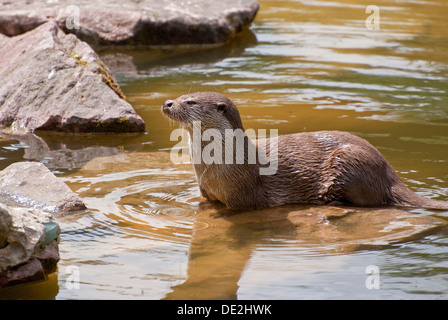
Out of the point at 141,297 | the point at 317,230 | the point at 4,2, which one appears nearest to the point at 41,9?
the point at 4,2

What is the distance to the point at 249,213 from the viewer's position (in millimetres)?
5051

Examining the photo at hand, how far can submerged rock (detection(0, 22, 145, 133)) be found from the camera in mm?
6852

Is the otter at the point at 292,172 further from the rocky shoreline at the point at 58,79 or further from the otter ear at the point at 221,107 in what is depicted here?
the rocky shoreline at the point at 58,79

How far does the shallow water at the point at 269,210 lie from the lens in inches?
151

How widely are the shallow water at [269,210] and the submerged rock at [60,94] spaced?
167 mm

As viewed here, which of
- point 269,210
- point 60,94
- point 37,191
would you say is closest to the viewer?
point 37,191

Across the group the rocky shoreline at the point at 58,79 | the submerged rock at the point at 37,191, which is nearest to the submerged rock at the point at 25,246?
the rocky shoreline at the point at 58,79

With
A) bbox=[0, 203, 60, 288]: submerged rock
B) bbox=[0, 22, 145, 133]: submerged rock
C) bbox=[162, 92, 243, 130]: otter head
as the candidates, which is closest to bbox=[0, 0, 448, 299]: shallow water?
bbox=[0, 203, 60, 288]: submerged rock

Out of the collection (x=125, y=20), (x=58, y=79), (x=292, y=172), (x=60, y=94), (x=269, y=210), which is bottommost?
(x=269, y=210)

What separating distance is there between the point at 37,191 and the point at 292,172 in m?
1.65

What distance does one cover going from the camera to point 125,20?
1008 cm

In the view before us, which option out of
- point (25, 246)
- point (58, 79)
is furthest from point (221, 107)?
point (58, 79)

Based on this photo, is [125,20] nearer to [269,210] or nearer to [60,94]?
[60,94]

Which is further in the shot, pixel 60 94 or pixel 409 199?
pixel 60 94
